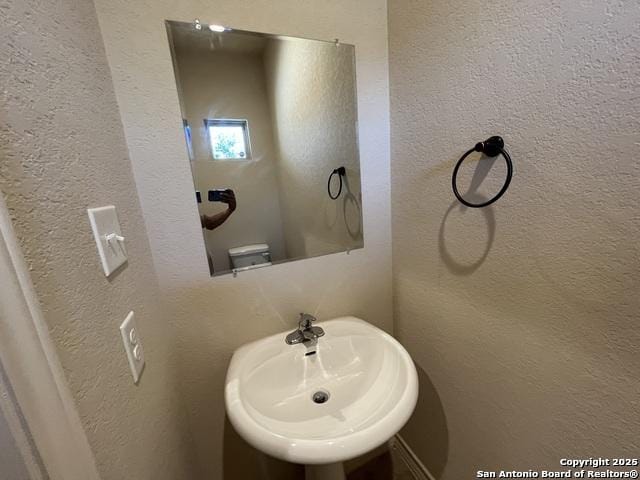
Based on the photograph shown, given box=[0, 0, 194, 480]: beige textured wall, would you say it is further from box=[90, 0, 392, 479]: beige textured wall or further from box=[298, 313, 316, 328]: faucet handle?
box=[298, 313, 316, 328]: faucet handle

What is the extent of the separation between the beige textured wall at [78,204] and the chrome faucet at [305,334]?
0.40 metres

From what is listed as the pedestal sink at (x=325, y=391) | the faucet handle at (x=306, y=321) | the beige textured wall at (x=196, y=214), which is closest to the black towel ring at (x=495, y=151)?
the beige textured wall at (x=196, y=214)

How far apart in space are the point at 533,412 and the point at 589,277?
405 millimetres

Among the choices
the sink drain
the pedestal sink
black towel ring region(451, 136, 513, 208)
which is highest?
black towel ring region(451, 136, 513, 208)

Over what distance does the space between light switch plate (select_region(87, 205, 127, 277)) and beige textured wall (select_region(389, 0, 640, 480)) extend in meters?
0.86

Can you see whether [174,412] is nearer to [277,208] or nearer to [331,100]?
[277,208]

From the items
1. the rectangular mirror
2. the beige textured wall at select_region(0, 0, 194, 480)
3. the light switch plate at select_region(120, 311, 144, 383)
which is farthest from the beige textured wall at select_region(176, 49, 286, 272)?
the light switch plate at select_region(120, 311, 144, 383)

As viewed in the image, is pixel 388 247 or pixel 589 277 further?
pixel 388 247

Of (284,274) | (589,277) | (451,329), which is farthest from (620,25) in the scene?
(284,274)

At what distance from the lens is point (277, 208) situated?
2.93 feet

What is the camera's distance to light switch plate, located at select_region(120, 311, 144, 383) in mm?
510

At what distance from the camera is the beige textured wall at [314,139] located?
84 cm

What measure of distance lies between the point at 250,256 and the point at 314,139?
476 millimetres

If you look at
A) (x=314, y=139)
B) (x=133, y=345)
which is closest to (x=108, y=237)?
(x=133, y=345)
